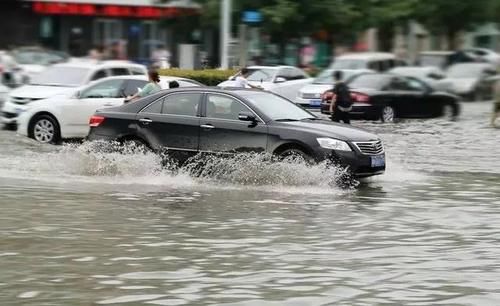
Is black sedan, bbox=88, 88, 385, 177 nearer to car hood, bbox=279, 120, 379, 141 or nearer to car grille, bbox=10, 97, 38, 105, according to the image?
car hood, bbox=279, 120, 379, 141

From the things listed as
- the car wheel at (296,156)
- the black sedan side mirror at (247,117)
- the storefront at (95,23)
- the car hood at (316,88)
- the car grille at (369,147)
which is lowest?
the car wheel at (296,156)

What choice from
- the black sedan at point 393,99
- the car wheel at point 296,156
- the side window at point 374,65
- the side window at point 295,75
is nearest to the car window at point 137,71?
the black sedan at point 393,99

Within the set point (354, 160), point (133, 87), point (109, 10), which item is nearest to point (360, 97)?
point (133, 87)

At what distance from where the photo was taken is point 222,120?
16.5 m

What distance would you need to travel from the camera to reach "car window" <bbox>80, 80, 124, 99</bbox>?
914 inches

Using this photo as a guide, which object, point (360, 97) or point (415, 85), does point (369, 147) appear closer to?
point (360, 97)

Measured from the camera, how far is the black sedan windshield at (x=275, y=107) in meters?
16.5

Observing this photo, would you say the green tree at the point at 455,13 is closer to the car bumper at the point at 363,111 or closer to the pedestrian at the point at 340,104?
the car bumper at the point at 363,111

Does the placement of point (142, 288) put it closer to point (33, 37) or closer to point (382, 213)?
point (382, 213)

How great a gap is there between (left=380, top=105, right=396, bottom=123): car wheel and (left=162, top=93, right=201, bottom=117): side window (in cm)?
1505

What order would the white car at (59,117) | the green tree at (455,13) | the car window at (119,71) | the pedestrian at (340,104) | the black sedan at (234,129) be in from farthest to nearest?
the green tree at (455,13) → the car window at (119,71) → the pedestrian at (340,104) → the white car at (59,117) → the black sedan at (234,129)

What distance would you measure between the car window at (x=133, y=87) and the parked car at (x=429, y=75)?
17.8 m

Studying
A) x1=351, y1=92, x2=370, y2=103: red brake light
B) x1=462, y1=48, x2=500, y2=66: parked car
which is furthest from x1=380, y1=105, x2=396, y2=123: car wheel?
x1=462, y1=48, x2=500, y2=66: parked car

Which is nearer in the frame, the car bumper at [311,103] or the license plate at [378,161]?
the license plate at [378,161]
